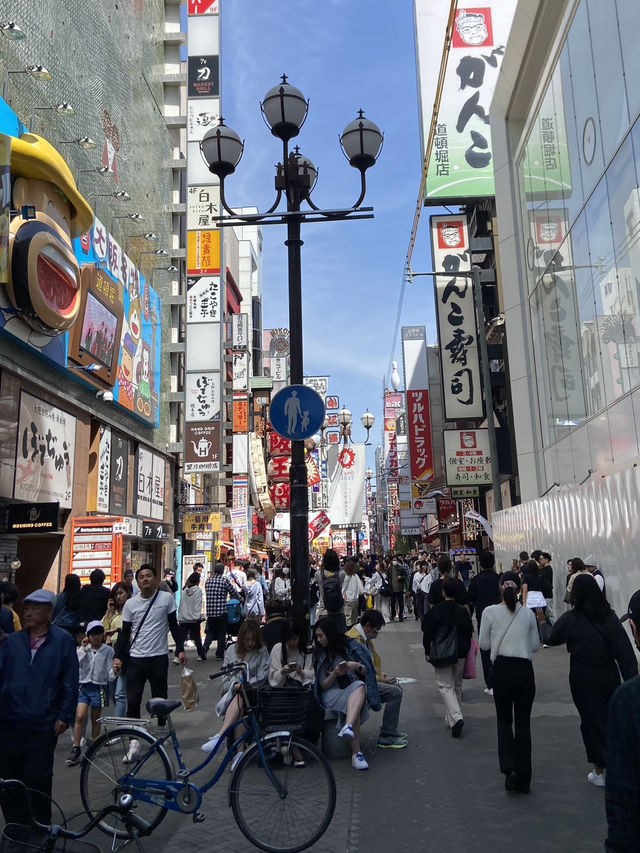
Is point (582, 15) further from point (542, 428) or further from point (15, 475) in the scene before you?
point (15, 475)

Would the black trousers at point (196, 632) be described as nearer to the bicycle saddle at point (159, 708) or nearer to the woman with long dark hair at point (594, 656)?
the bicycle saddle at point (159, 708)

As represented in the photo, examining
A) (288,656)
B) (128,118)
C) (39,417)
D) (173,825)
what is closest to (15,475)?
(39,417)

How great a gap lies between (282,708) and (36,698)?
196cm

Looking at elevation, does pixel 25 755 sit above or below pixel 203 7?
below

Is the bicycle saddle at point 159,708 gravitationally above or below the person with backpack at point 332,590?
below

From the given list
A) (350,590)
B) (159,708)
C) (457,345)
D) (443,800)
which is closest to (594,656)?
(443,800)

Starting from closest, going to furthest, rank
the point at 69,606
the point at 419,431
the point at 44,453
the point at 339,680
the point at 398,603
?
the point at 339,680, the point at 69,606, the point at 44,453, the point at 398,603, the point at 419,431

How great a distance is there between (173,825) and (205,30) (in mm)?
27558

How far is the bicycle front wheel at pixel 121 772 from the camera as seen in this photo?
5051 millimetres

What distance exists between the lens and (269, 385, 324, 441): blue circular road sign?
827 centimetres

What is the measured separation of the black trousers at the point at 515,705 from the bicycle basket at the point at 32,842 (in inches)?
133

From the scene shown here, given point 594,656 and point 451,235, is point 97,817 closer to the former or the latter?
point 594,656

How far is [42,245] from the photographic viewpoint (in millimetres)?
15984

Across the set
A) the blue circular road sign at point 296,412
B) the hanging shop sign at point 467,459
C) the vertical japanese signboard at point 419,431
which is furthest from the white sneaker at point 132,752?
the vertical japanese signboard at point 419,431
